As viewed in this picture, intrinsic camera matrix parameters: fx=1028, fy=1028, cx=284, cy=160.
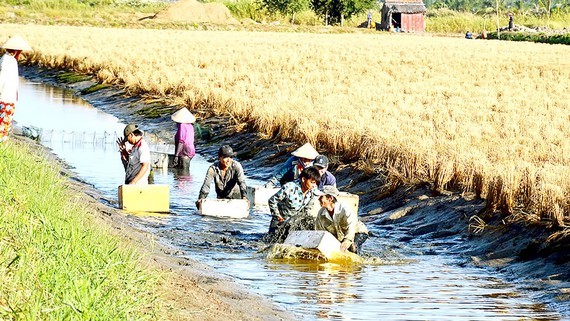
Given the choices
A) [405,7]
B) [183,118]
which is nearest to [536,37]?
[405,7]

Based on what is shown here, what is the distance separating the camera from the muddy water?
8.69 metres

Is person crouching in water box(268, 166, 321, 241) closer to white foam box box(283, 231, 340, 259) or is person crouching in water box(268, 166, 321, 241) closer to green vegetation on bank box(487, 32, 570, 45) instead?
white foam box box(283, 231, 340, 259)

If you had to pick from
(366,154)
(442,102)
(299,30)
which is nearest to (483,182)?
(366,154)

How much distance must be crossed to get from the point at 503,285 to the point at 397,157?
5.39 meters

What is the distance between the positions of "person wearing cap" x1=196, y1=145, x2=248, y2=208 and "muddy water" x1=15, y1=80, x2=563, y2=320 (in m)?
0.46

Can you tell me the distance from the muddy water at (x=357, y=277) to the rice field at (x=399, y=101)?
4.41 feet

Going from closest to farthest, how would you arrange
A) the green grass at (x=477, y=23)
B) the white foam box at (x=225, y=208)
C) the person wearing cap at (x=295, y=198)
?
the person wearing cap at (x=295, y=198) < the white foam box at (x=225, y=208) < the green grass at (x=477, y=23)

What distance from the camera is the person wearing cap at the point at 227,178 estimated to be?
13.5 m

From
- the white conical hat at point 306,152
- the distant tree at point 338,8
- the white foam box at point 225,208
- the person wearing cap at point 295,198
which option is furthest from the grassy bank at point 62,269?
the distant tree at point 338,8

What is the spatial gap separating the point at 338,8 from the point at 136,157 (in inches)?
3565

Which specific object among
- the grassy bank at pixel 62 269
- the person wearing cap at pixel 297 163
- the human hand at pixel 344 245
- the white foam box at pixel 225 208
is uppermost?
the grassy bank at pixel 62 269

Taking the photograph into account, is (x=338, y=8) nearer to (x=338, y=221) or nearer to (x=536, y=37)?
(x=536, y=37)

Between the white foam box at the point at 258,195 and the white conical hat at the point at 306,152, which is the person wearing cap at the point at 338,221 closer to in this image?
the white conical hat at the point at 306,152

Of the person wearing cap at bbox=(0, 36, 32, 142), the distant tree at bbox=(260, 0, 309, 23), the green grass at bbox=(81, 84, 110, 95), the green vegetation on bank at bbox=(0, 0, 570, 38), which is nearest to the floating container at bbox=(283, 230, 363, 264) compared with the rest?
the person wearing cap at bbox=(0, 36, 32, 142)
